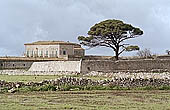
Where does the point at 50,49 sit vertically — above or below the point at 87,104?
above

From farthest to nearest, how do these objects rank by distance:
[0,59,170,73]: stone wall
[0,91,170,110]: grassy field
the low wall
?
[0,59,170,73]: stone wall < the low wall < [0,91,170,110]: grassy field

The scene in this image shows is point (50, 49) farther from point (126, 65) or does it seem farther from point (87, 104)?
point (87, 104)

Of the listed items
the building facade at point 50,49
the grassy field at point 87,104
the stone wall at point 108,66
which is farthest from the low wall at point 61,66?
the grassy field at point 87,104

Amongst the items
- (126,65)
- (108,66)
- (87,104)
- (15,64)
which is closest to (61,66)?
(108,66)

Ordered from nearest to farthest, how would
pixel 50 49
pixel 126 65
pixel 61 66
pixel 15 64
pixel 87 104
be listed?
1. pixel 87 104
2. pixel 61 66
3. pixel 126 65
4. pixel 15 64
5. pixel 50 49

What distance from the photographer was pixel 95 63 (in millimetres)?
57812

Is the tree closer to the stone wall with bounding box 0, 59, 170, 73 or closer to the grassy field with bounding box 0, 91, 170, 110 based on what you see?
the stone wall with bounding box 0, 59, 170, 73

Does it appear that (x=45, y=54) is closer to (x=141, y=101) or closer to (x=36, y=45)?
(x=36, y=45)

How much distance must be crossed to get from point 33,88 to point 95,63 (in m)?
33.8

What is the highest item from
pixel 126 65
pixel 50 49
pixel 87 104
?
pixel 50 49

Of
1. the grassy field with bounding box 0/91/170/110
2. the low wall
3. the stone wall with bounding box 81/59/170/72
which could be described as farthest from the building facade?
the grassy field with bounding box 0/91/170/110

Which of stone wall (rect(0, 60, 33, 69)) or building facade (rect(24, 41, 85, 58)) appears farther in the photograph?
building facade (rect(24, 41, 85, 58))

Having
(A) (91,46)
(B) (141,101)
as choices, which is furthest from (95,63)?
(B) (141,101)

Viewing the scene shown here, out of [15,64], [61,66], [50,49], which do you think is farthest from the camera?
[50,49]
